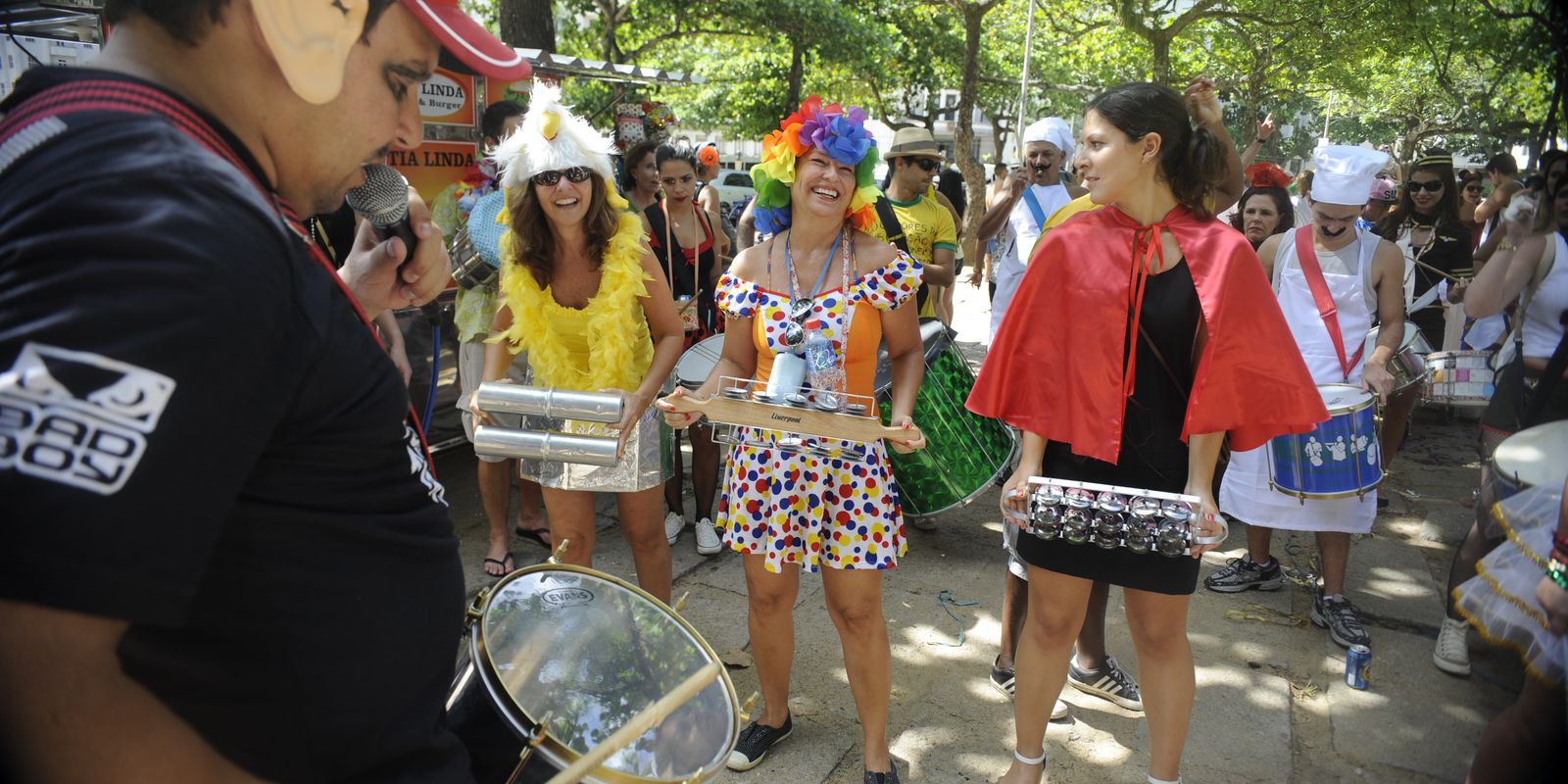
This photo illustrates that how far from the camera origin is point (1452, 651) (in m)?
3.98

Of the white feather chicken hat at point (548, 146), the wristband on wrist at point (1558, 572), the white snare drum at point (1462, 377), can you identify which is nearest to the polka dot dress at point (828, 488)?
the white feather chicken hat at point (548, 146)

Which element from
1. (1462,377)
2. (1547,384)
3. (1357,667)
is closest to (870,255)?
(1547,384)

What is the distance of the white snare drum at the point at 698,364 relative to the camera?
13.7 ft

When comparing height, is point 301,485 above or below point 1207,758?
above

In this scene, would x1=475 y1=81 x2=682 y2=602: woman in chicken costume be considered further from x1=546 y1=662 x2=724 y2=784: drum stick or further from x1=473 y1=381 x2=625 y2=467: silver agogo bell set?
x1=546 y1=662 x2=724 y2=784: drum stick

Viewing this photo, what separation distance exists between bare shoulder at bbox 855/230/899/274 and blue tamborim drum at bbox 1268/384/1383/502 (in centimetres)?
200

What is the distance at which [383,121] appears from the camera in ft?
3.92

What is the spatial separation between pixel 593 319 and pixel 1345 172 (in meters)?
3.29

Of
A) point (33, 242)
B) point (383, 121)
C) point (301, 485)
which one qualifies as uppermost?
point (383, 121)

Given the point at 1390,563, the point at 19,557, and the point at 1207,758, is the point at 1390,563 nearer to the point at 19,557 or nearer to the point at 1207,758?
the point at 1207,758

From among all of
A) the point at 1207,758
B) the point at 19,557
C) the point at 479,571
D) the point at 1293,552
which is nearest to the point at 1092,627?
the point at 1207,758

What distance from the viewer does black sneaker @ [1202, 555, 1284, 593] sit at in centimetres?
478

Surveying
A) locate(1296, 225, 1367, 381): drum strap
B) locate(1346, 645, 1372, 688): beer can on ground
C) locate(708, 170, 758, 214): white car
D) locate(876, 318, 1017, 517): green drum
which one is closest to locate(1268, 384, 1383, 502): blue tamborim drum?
locate(1296, 225, 1367, 381): drum strap

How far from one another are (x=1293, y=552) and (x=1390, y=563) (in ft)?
1.52
